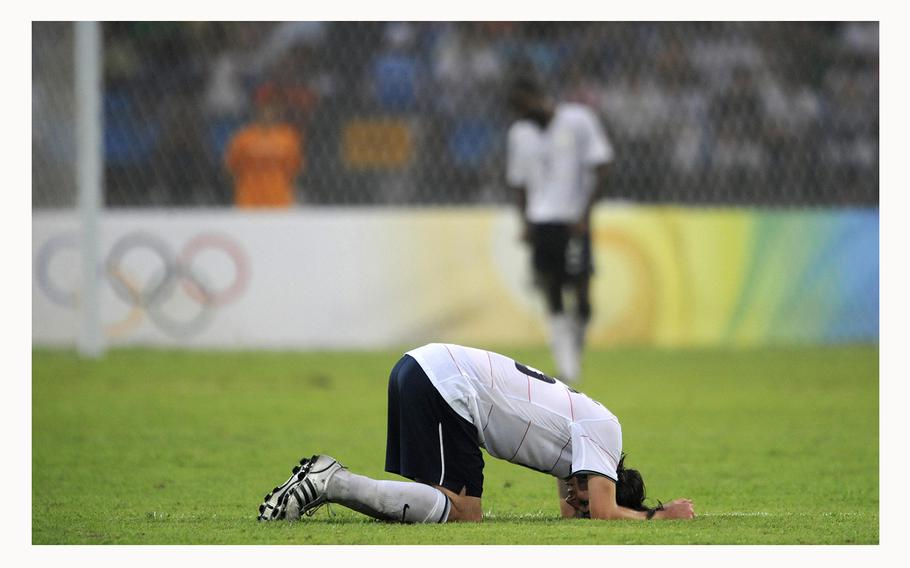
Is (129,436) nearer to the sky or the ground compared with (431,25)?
nearer to the ground

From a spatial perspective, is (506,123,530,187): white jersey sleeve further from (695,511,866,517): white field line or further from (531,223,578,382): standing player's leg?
(695,511,866,517): white field line

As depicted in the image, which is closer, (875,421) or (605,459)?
(605,459)

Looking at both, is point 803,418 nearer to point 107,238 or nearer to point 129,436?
point 129,436

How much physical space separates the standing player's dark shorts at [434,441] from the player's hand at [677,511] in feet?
2.26

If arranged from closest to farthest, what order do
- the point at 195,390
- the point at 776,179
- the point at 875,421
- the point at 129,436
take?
the point at 129,436 < the point at 875,421 < the point at 195,390 < the point at 776,179

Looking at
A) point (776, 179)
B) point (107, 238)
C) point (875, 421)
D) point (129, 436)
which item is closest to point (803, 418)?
point (875, 421)

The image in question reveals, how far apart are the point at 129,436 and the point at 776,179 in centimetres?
783

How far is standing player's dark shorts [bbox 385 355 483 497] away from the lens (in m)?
5.39

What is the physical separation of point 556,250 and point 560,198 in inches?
15.5

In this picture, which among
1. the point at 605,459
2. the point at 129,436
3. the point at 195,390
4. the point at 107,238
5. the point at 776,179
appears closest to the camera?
the point at 605,459

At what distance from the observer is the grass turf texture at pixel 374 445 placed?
531 centimetres

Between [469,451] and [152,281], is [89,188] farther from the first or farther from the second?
[469,451]

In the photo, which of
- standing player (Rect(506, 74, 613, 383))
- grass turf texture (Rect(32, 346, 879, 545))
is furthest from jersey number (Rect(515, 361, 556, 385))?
standing player (Rect(506, 74, 613, 383))

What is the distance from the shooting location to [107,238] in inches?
515
